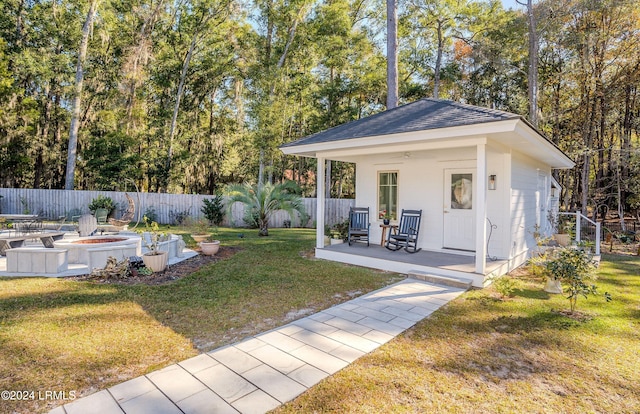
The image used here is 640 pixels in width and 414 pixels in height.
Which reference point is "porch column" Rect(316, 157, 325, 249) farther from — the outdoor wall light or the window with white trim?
the outdoor wall light

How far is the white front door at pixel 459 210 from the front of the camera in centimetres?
687

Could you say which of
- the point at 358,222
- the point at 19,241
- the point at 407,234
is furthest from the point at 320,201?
the point at 19,241

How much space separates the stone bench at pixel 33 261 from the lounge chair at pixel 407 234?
637cm

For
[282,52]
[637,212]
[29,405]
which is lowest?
[29,405]

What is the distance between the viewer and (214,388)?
2.40 meters

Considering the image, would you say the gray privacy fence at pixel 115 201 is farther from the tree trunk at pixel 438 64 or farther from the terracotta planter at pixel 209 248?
the tree trunk at pixel 438 64

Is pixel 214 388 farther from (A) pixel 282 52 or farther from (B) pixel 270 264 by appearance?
(A) pixel 282 52

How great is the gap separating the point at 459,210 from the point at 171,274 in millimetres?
5895

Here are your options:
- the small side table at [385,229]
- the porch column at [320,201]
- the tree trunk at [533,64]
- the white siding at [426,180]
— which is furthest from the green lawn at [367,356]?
the tree trunk at [533,64]

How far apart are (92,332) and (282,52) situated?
16.2 metres

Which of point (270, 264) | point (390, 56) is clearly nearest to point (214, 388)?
point (270, 264)

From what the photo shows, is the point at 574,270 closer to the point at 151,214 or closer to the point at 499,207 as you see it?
the point at 499,207

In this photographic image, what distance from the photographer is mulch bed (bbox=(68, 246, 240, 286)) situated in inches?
207

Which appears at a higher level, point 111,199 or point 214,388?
point 111,199
